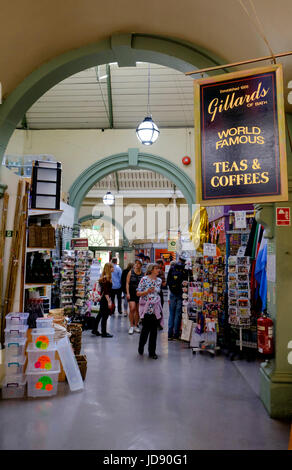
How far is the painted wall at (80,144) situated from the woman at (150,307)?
5668 millimetres

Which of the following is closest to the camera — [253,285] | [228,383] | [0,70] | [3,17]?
[3,17]

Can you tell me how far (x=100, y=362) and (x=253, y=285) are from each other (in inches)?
113

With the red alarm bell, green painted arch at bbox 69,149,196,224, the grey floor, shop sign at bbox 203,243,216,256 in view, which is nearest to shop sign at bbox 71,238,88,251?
green painted arch at bbox 69,149,196,224

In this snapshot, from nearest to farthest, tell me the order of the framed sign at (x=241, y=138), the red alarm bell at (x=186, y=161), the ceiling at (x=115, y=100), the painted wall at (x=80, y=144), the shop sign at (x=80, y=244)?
the framed sign at (x=241, y=138)
the ceiling at (x=115, y=100)
the shop sign at (x=80, y=244)
the red alarm bell at (x=186, y=161)
the painted wall at (x=80, y=144)

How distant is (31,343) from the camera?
4410 mm

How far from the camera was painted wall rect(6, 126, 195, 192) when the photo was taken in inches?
428

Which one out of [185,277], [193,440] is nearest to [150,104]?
[185,277]

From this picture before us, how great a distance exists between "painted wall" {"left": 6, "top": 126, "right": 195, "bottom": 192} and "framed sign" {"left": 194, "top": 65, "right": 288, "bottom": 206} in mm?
7765

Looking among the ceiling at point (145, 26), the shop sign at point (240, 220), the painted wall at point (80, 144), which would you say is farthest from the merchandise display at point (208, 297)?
the painted wall at point (80, 144)

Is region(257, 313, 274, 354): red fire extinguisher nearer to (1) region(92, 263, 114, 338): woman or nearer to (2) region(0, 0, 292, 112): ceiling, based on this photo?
(2) region(0, 0, 292, 112): ceiling

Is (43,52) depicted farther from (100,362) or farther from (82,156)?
(82,156)

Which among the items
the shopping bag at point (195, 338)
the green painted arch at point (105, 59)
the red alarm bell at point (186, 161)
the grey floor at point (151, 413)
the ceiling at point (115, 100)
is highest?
the ceiling at point (115, 100)

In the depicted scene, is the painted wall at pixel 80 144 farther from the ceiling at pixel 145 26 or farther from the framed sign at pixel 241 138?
the framed sign at pixel 241 138

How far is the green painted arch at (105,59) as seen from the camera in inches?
158
